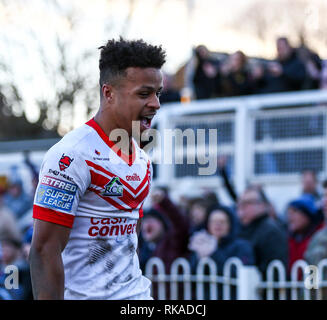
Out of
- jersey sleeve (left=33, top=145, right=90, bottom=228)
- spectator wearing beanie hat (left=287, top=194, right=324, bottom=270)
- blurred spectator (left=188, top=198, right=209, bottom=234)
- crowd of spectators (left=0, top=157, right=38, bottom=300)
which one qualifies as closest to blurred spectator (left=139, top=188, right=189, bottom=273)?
blurred spectator (left=188, top=198, right=209, bottom=234)

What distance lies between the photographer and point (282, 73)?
10.5 meters

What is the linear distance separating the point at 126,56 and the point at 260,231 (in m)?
4.49

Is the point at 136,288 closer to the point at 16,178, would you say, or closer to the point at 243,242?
the point at 243,242

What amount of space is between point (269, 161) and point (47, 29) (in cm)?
855

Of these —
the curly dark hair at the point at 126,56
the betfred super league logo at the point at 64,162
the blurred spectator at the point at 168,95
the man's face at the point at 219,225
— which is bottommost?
the man's face at the point at 219,225

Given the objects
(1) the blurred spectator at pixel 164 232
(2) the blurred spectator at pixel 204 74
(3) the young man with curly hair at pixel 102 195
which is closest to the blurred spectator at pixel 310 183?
(1) the blurred spectator at pixel 164 232

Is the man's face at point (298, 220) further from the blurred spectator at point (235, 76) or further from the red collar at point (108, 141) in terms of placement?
the red collar at point (108, 141)

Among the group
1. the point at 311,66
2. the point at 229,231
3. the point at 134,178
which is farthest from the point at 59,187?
the point at 311,66

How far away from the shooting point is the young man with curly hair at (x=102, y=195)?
13.2 ft

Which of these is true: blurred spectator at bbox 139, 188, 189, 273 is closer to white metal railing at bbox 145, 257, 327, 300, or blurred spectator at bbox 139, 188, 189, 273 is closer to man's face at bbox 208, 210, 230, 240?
white metal railing at bbox 145, 257, 327, 300

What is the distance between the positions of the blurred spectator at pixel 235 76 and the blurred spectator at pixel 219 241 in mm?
2821

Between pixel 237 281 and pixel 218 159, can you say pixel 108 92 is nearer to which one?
pixel 237 281

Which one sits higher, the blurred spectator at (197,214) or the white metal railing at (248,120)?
the white metal railing at (248,120)

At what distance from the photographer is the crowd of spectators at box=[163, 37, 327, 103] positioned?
405 inches
